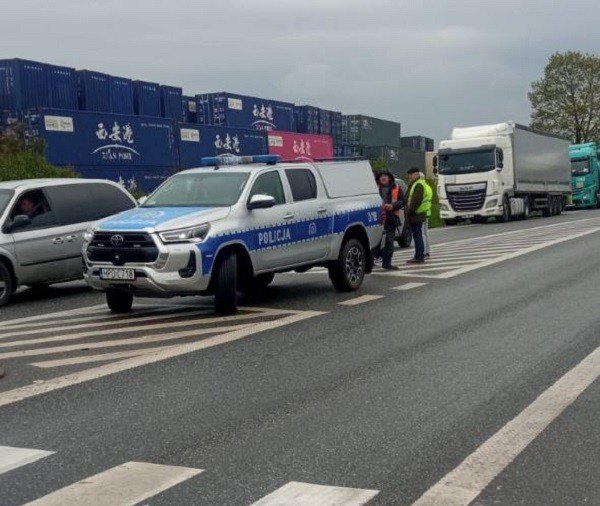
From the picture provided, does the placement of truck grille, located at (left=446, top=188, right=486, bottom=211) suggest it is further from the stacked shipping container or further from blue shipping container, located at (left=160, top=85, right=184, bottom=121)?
blue shipping container, located at (left=160, top=85, right=184, bottom=121)

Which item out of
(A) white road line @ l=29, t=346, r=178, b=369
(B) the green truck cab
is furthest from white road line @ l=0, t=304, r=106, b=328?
(B) the green truck cab

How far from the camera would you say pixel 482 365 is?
773cm

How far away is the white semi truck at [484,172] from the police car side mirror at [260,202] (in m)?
24.6

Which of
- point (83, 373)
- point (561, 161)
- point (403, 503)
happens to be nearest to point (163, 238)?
point (83, 373)

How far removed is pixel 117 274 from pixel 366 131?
4430 centimetres

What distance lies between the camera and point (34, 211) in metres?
13.4

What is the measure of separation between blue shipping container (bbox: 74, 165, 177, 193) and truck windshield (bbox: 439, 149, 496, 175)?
33.8 ft

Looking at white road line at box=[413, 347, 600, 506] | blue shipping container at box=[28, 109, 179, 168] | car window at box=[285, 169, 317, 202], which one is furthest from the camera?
blue shipping container at box=[28, 109, 179, 168]

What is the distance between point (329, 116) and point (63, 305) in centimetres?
3698

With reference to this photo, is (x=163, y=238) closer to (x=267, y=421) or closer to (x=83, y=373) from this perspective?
(x=83, y=373)

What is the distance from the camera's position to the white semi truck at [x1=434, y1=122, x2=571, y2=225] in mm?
34844

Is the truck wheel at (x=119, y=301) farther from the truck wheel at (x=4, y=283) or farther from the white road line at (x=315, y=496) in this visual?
the white road line at (x=315, y=496)

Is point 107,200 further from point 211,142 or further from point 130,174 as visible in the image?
point 211,142

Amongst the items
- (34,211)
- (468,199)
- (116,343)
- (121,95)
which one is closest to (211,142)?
(121,95)
